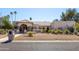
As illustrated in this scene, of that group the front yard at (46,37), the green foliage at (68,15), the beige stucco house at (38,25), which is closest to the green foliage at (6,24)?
the beige stucco house at (38,25)

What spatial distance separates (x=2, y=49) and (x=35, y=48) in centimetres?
138

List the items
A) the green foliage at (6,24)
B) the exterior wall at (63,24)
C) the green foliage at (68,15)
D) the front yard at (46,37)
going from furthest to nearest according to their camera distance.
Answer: the front yard at (46,37) → the exterior wall at (63,24) → the green foliage at (6,24) → the green foliage at (68,15)

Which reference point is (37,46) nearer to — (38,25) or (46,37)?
(46,37)

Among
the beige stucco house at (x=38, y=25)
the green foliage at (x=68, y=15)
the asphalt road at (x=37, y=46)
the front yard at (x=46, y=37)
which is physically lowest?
the asphalt road at (x=37, y=46)

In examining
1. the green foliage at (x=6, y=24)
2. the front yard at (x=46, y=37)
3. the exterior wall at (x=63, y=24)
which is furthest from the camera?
the front yard at (x=46, y=37)

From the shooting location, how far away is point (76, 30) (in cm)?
1052

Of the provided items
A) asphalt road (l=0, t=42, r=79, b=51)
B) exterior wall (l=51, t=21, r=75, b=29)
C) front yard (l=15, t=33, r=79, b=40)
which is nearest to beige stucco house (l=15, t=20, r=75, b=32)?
exterior wall (l=51, t=21, r=75, b=29)

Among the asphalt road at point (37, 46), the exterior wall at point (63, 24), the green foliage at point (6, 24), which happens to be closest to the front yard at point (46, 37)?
the asphalt road at point (37, 46)

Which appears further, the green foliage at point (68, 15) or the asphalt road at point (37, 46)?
the asphalt road at point (37, 46)

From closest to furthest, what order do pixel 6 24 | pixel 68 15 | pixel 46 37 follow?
pixel 6 24, pixel 68 15, pixel 46 37

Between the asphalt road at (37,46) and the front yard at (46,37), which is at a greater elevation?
the front yard at (46,37)

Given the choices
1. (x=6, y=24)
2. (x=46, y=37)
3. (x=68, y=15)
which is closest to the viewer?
(x=6, y=24)

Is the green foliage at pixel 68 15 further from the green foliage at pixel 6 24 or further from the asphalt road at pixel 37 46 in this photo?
the green foliage at pixel 6 24

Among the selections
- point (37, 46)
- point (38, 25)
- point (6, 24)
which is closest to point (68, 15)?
point (38, 25)
